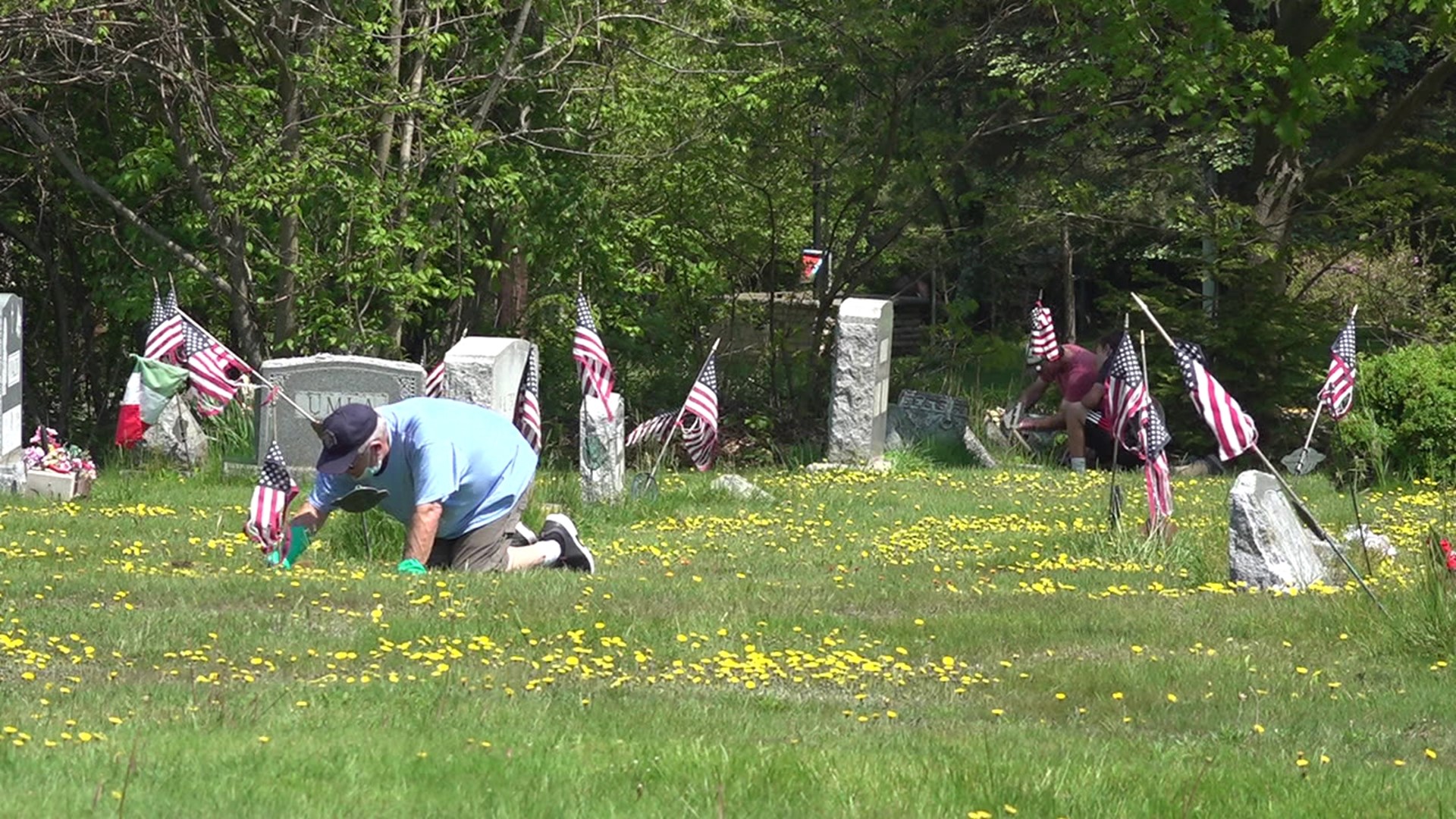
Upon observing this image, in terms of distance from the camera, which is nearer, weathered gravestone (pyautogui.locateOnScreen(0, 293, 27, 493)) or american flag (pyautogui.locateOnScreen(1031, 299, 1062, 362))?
weathered gravestone (pyautogui.locateOnScreen(0, 293, 27, 493))

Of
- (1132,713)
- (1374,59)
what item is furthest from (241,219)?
(1132,713)

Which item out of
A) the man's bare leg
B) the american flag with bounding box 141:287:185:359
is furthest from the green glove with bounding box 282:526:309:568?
the man's bare leg

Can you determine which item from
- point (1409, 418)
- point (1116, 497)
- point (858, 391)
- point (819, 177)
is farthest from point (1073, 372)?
point (1116, 497)

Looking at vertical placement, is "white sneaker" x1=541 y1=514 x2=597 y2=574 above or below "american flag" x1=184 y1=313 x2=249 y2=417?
below

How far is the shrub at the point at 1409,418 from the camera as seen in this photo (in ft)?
56.6

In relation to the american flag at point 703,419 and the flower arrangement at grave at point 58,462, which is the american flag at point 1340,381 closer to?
the american flag at point 703,419

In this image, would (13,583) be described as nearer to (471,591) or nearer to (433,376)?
(471,591)

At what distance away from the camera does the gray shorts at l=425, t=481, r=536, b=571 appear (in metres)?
10.9

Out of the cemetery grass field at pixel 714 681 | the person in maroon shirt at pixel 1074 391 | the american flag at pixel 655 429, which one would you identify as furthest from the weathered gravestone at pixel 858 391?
the cemetery grass field at pixel 714 681

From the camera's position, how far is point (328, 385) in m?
17.1

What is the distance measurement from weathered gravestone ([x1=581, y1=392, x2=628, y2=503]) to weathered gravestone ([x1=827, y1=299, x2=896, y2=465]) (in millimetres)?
4648

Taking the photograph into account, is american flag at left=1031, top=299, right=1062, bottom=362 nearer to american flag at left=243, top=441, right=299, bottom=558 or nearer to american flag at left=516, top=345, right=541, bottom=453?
american flag at left=516, top=345, right=541, bottom=453

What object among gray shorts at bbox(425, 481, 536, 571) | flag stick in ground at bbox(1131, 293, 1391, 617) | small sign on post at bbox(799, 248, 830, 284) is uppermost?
small sign on post at bbox(799, 248, 830, 284)

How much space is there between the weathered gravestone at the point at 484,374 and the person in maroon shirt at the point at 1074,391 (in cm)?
567
